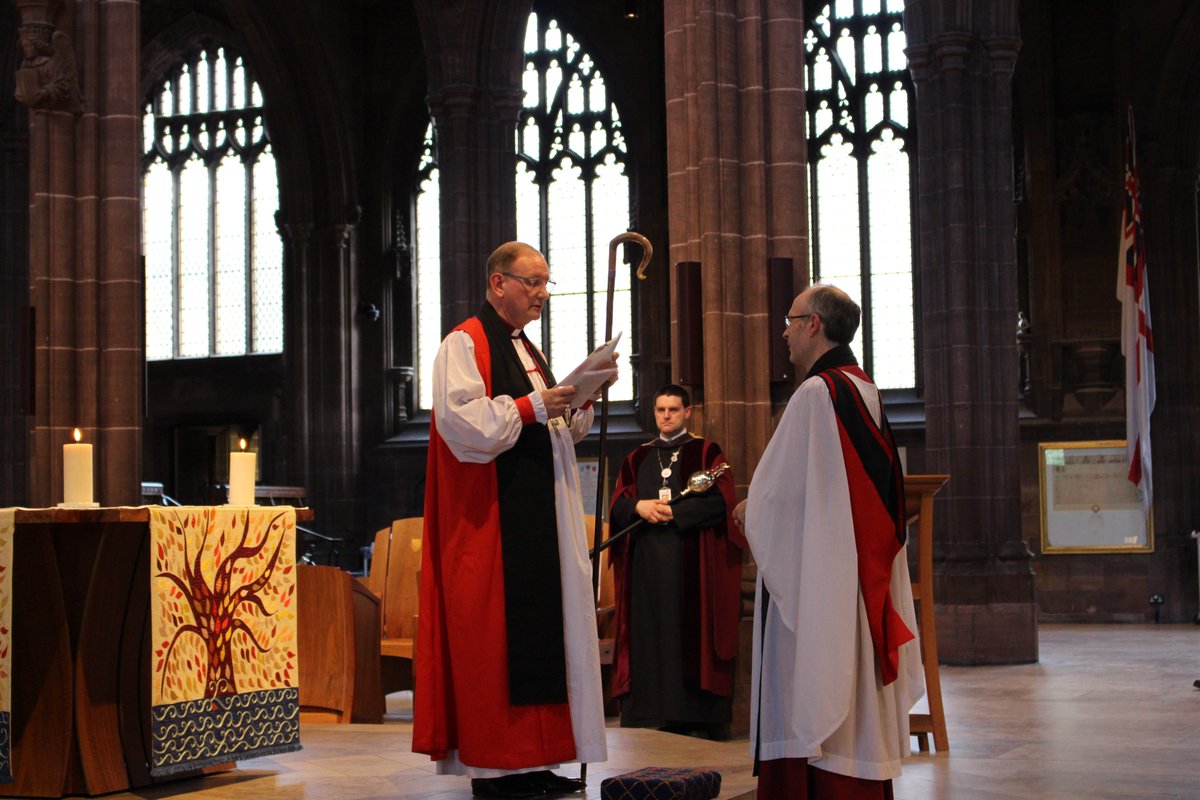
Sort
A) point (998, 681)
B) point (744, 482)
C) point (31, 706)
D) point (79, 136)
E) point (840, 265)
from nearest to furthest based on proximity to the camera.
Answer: point (31, 706) < point (744, 482) < point (79, 136) < point (998, 681) < point (840, 265)

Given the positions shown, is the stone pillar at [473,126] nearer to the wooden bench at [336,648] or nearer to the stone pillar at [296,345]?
the stone pillar at [296,345]

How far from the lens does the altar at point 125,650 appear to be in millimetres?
4902

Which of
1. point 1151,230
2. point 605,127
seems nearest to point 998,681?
point 1151,230

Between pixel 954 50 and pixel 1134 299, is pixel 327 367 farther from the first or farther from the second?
pixel 1134 299

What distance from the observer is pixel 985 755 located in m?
6.81

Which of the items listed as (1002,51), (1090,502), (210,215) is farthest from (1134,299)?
(210,215)

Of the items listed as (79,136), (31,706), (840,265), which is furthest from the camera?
(840,265)

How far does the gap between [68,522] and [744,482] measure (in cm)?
375

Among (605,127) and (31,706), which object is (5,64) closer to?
(605,127)

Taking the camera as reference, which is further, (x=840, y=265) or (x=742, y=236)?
(x=840, y=265)

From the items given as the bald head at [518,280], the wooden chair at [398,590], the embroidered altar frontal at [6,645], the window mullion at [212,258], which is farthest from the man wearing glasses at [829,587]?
the window mullion at [212,258]

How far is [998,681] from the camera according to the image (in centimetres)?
1023

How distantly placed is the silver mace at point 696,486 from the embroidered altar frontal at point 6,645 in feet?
8.69

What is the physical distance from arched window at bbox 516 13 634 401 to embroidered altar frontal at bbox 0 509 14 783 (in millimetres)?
14070
